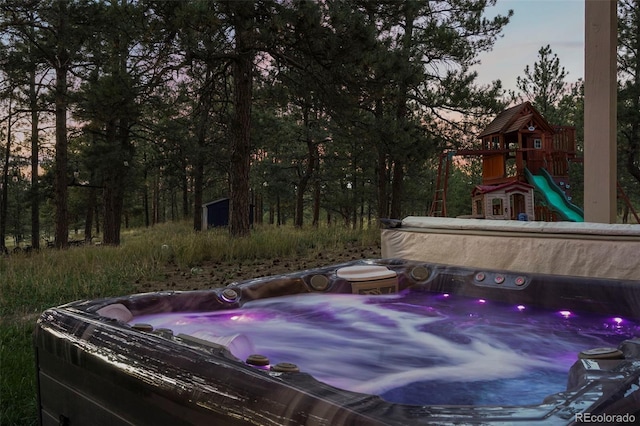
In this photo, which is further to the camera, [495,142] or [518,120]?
[495,142]

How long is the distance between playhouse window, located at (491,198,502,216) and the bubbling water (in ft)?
18.4

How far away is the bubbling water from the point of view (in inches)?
71.0

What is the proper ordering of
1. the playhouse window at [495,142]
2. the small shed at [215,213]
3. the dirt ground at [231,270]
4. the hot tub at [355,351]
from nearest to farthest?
the hot tub at [355,351] < the dirt ground at [231,270] < the playhouse window at [495,142] < the small shed at [215,213]

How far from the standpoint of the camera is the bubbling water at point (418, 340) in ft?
5.91

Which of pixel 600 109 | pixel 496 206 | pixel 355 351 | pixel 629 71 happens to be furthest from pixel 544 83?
pixel 355 351

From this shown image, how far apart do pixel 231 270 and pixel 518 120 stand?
574 cm

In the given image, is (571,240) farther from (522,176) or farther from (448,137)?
(448,137)

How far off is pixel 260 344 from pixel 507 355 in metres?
1.14

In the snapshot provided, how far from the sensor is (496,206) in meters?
8.75

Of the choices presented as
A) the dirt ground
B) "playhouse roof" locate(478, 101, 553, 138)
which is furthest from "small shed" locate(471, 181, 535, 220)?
the dirt ground

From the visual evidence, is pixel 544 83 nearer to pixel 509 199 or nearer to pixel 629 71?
pixel 629 71

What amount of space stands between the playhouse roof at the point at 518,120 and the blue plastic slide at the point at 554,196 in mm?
845

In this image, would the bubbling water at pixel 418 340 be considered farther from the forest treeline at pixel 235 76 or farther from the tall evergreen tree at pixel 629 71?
the tall evergreen tree at pixel 629 71

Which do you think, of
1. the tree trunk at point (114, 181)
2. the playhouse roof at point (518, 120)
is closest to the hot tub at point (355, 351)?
the playhouse roof at point (518, 120)
